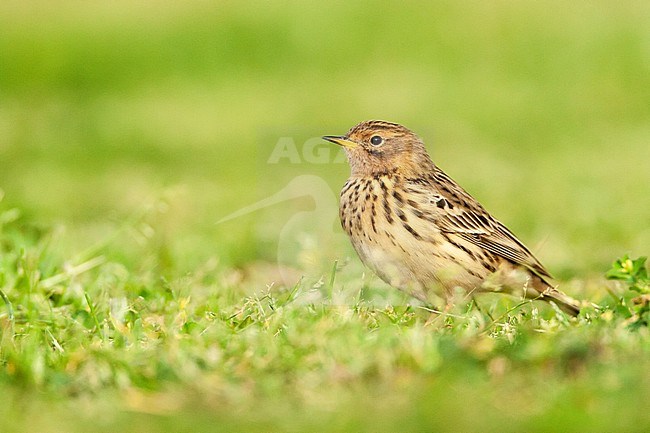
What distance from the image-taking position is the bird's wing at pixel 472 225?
291 inches

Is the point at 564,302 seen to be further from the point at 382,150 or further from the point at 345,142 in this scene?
the point at 345,142

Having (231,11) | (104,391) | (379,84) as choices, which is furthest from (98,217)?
(231,11)

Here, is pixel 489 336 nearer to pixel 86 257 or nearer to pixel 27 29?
pixel 86 257

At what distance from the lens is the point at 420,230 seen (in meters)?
7.20

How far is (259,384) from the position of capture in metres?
5.20

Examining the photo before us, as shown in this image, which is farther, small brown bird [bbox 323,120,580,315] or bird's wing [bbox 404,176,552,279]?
bird's wing [bbox 404,176,552,279]

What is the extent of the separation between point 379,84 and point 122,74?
402 centimetres

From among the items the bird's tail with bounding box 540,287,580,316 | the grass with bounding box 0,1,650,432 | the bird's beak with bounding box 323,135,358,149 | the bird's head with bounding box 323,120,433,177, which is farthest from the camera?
the bird's beak with bounding box 323,135,358,149

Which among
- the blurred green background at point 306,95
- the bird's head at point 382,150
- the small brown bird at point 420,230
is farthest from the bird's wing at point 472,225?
the blurred green background at point 306,95

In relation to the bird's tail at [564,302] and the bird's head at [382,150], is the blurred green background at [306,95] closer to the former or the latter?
the bird's head at [382,150]

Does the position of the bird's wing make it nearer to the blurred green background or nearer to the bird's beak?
the bird's beak

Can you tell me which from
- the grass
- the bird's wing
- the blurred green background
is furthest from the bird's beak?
the blurred green background

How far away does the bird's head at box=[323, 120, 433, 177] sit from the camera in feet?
25.5

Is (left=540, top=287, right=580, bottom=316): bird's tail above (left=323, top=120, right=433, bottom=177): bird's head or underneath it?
underneath
